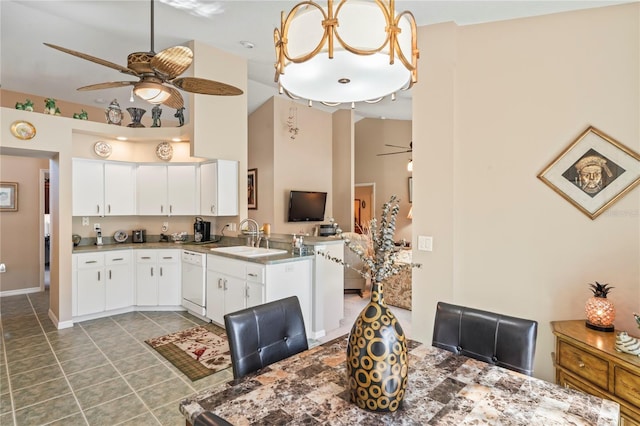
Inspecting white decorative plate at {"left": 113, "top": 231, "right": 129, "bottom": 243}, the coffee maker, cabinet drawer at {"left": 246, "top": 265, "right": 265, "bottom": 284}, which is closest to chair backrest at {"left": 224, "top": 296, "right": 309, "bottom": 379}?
cabinet drawer at {"left": 246, "top": 265, "right": 265, "bottom": 284}

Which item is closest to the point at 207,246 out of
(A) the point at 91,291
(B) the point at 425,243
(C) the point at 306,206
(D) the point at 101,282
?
(D) the point at 101,282

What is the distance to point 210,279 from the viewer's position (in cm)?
414

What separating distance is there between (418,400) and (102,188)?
4.90 metres

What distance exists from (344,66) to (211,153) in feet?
11.4

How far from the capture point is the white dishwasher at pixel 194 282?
4250 mm

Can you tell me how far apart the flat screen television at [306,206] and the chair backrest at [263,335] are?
4882mm

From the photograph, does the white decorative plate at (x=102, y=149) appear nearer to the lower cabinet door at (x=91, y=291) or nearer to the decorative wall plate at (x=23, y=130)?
the decorative wall plate at (x=23, y=130)

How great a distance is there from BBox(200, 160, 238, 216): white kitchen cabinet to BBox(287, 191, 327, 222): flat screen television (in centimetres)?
197

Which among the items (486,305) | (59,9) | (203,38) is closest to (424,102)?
(486,305)

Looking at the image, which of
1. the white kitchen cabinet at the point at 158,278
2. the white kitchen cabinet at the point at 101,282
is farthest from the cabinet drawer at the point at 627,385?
the white kitchen cabinet at the point at 101,282

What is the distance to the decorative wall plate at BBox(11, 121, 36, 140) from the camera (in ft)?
12.5

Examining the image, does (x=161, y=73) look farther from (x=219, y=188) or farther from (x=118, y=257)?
(x=118, y=257)

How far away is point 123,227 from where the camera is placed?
5125 mm

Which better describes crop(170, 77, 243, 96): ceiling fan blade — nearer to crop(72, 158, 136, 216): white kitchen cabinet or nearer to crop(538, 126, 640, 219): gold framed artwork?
crop(538, 126, 640, 219): gold framed artwork
